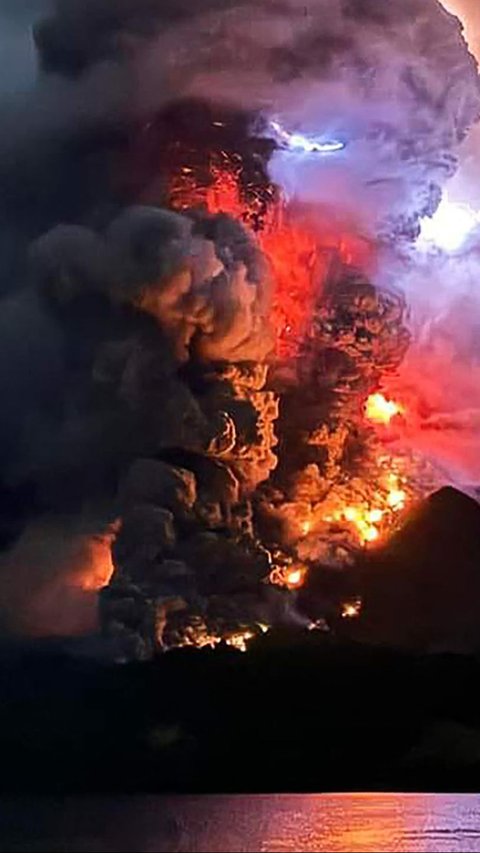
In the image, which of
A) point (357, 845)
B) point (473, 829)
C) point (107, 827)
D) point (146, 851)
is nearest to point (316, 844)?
point (357, 845)

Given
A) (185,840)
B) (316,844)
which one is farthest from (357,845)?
(185,840)

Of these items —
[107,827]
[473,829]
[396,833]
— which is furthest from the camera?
[473,829]

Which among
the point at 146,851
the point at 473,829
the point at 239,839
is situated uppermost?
the point at 473,829

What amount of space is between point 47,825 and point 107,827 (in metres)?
13.6

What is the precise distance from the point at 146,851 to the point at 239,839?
34.5m

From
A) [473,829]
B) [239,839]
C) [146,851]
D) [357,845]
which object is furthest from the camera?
[473,829]

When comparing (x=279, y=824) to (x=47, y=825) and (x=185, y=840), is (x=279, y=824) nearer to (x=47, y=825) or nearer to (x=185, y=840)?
(x=47, y=825)

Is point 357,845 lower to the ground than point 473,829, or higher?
lower

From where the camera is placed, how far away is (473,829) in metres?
192

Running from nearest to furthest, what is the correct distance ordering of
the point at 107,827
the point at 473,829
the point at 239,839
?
the point at 239,839
the point at 107,827
the point at 473,829

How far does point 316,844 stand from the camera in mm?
138875

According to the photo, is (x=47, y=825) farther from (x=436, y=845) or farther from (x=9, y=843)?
(x=436, y=845)

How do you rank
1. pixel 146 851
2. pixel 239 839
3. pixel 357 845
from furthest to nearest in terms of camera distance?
pixel 239 839 → pixel 357 845 → pixel 146 851

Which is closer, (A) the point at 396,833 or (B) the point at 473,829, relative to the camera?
(A) the point at 396,833
